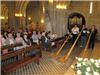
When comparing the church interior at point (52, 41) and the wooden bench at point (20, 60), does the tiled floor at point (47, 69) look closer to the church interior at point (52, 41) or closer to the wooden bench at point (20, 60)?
the church interior at point (52, 41)

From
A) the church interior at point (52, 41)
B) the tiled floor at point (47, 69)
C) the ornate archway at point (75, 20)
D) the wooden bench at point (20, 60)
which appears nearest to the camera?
the wooden bench at point (20, 60)

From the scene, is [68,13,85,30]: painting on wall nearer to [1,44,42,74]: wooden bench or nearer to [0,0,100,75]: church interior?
[0,0,100,75]: church interior

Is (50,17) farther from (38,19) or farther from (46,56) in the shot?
(38,19)

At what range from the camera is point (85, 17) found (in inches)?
955

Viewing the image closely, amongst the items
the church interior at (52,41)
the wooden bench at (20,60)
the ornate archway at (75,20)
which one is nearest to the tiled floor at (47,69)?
the church interior at (52,41)

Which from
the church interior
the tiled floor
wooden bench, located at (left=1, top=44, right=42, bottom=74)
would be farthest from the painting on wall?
wooden bench, located at (left=1, top=44, right=42, bottom=74)

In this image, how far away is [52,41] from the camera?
15.6 meters

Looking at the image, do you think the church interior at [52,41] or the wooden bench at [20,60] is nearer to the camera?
the wooden bench at [20,60]

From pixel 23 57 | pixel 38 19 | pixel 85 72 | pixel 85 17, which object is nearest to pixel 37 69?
pixel 23 57

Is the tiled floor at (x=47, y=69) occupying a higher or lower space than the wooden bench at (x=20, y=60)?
lower

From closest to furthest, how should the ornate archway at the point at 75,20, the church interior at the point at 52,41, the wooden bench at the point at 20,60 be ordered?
1. the wooden bench at the point at 20,60
2. the church interior at the point at 52,41
3. the ornate archway at the point at 75,20

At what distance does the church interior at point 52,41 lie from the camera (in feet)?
31.0

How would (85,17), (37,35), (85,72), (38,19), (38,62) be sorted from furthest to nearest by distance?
(38,19), (85,17), (37,35), (38,62), (85,72)

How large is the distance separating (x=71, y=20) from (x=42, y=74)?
1606 cm
